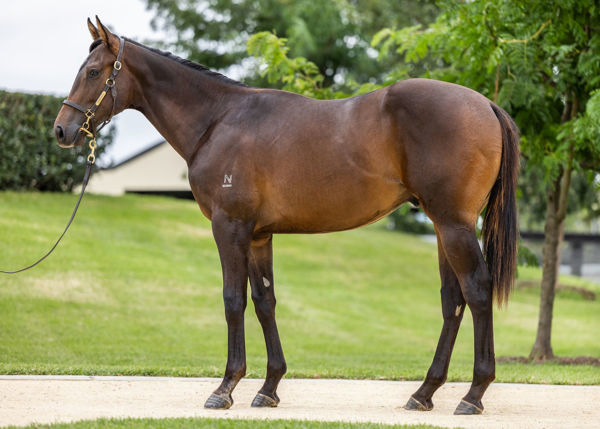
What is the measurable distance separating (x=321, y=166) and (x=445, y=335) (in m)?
1.61

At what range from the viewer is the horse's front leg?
19.6 ft

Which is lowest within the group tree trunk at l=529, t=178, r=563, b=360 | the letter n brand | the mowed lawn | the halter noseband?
the mowed lawn

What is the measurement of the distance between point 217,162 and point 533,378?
14.1ft

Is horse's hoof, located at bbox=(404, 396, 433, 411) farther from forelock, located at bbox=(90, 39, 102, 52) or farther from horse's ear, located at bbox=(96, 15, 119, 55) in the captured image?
forelock, located at bbox=(90, 39, 102, 52)

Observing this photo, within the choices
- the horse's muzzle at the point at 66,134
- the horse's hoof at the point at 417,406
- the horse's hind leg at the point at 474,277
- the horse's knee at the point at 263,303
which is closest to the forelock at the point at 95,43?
the horse's muzzle at the point at 66,134

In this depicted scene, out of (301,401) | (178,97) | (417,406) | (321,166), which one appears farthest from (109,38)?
(417,406)

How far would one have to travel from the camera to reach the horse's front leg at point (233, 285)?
235 inches

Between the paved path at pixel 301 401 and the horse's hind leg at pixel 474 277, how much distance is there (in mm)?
537

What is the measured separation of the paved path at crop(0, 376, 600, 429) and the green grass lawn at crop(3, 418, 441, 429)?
1.08 feet

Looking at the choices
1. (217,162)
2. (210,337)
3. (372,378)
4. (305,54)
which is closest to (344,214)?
(217,162)

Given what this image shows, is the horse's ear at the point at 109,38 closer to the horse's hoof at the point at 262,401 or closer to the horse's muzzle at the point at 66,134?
the horse's muzzle at the point at 66,134

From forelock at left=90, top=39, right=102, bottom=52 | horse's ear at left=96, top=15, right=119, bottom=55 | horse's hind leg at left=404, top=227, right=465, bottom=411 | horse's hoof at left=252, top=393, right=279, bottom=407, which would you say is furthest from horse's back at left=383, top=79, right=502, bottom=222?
forelock at left=90, top=39, right=102, bottom=52

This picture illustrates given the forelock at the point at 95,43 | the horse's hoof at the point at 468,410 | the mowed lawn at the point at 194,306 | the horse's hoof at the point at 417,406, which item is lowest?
the mowed lawn at the point at 194,306

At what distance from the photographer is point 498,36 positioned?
9.23 m
